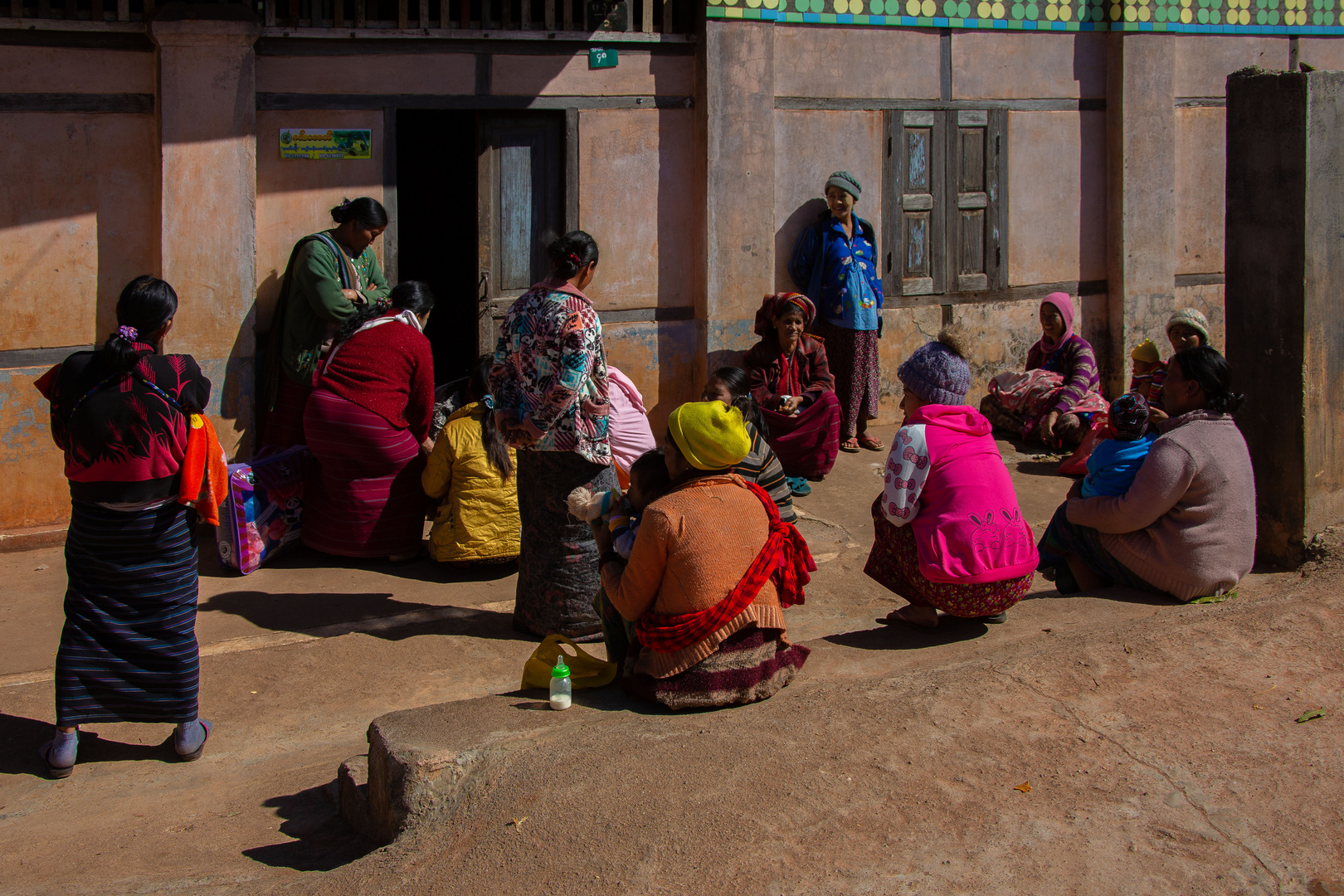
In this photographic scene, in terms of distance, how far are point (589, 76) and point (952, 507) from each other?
4.57 m

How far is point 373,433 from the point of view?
19.1ft

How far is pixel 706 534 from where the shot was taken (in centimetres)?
346

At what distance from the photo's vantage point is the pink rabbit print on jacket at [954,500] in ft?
13.4

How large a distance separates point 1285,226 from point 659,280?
13.0ft

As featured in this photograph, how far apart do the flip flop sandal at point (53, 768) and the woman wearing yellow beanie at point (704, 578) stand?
6.49 ft

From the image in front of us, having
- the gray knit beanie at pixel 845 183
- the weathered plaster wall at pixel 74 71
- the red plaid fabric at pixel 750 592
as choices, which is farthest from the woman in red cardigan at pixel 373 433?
the gray knit beanie at pixel 845 183

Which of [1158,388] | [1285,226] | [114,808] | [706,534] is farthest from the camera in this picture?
[1158,388]

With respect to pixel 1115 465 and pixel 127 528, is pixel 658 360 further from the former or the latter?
pixel 127 528

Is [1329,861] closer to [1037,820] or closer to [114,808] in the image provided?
[1037,820]

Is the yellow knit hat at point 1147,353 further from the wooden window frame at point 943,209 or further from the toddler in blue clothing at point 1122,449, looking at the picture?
the toddler in blue clothing at point 1122,449

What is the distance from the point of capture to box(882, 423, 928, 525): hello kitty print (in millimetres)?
4082

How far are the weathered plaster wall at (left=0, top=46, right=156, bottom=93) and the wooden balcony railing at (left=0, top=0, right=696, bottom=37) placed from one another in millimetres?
173

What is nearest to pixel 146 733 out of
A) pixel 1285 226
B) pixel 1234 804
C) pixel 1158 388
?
pixel 1234 804

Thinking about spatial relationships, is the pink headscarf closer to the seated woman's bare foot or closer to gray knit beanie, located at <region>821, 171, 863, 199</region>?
gray knit beanie, located at <region>821, 171, 863, 199</region>
